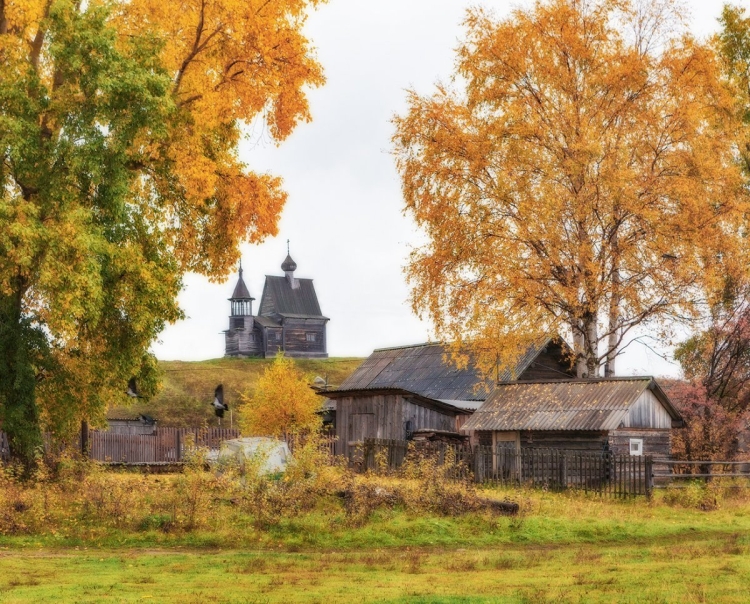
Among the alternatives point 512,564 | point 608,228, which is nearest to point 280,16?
point 608,228

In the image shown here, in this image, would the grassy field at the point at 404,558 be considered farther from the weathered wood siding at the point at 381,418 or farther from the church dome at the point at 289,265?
the church dome at the point at 289,265

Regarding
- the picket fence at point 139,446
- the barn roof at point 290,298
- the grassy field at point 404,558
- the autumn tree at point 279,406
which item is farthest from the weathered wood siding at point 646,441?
the barn roof at point 290,298

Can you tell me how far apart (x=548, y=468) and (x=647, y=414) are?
182 inches

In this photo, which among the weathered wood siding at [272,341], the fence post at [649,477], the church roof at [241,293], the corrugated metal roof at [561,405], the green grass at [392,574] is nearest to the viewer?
the green grass at [392,574]

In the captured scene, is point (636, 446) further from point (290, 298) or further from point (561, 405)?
point (290, 298)

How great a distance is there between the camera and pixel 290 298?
356 feet

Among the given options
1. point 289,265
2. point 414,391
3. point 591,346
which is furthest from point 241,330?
point 591,346

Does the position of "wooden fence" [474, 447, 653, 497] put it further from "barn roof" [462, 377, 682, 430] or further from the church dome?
the church dome

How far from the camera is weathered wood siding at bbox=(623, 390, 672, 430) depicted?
31078 mm

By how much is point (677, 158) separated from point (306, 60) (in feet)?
42.1

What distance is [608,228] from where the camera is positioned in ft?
109

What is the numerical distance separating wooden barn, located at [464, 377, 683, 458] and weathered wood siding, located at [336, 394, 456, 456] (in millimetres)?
4993

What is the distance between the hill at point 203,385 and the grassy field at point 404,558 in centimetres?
3833

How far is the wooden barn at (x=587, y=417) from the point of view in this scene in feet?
101
